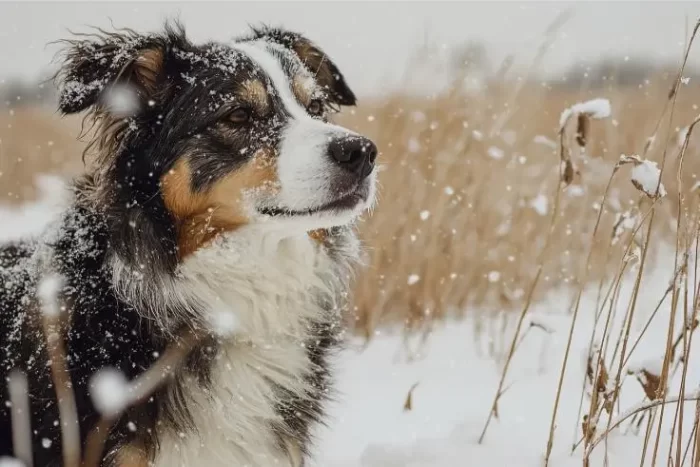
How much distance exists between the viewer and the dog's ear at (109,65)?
7.29 feet

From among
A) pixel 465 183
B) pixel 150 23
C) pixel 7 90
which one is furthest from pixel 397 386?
pixel 7 90

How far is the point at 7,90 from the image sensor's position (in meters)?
4.64

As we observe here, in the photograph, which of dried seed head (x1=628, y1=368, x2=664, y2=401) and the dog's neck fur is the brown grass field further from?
dried seed head (x1=628, y1=368, x2=664, y2=401)

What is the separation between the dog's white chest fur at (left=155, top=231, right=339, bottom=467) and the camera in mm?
2258

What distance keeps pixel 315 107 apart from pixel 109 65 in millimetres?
947

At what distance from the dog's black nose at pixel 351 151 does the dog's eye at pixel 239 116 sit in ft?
1.44

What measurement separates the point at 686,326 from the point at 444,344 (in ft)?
8.70

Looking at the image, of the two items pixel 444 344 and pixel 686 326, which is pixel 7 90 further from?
pixel 686 326

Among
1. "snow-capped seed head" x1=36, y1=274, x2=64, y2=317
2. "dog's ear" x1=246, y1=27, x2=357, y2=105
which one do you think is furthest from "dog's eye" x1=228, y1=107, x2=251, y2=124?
"snow-capped seed head" x1=36, y1=274, x2=64, y2=317

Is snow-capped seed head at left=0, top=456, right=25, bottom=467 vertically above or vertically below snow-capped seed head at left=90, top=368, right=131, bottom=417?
below

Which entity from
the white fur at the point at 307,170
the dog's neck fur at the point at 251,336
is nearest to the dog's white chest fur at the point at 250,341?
the dog's neck fur at the point at 251,336

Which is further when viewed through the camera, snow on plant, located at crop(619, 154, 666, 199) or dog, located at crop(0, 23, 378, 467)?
dog, located at crop(0, 23, 378, 467)

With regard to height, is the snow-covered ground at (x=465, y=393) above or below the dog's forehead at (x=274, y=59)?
below

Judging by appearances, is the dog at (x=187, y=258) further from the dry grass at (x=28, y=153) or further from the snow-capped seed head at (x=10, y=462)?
the dry grass at (x=28, y=153)
